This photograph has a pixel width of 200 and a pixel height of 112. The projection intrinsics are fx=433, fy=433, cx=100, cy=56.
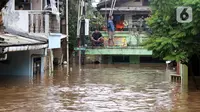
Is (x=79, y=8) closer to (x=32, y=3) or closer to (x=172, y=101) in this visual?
(x=32, y=3)

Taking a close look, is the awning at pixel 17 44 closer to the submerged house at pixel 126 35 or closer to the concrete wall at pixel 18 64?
the concrete wall at pixel 18 64

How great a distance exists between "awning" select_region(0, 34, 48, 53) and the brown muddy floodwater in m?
1.47

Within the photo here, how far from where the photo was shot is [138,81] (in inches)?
758

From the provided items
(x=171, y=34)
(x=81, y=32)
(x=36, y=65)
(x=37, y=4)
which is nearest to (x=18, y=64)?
(x=36, y=65)

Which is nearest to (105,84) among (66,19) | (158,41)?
(158,41)

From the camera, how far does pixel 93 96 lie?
14.1 meters

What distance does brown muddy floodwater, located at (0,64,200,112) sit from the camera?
1176cm

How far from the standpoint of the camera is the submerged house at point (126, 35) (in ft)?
105

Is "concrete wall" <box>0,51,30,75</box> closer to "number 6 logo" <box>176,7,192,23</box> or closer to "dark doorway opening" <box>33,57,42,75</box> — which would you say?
"dark doorway opening" <box>33,57,42,75</box>

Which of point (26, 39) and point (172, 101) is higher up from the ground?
point (26, 39)

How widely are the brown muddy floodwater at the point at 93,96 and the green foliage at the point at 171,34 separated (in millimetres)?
1425

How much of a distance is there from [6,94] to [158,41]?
549 cm

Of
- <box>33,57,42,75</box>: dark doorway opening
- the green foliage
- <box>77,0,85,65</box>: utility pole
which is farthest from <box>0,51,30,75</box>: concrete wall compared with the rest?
<box>77,0,85,65</box>: utility pole

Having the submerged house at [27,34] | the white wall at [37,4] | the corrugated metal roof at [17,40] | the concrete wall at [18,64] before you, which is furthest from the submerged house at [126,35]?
the corrugated metal roof at [17,40]
